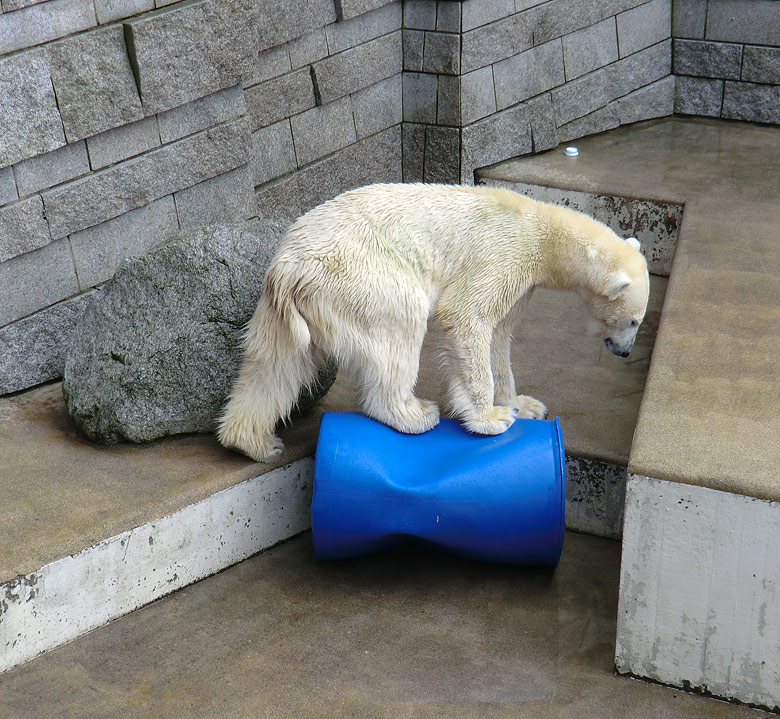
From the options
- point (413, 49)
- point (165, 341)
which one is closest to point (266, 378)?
point (165, 341)

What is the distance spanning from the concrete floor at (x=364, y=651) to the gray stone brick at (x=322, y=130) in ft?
8.11

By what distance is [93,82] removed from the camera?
12.7 ft

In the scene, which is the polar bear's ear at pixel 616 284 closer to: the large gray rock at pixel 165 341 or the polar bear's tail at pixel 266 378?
the polar bear's tail at pixel 266 378

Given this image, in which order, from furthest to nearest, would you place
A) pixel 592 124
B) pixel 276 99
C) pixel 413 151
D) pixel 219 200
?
pixel 592 124, pixel 413 151, pixel 276 99, pixel 219 200

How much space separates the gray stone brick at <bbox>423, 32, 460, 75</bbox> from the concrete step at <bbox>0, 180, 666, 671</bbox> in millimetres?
2233

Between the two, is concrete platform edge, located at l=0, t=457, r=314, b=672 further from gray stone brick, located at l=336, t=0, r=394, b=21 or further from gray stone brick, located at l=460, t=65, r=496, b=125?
gray stone brick, located at l=460, t=65, r=496, b=125

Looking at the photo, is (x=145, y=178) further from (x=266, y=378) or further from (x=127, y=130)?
(x=266, y=378)

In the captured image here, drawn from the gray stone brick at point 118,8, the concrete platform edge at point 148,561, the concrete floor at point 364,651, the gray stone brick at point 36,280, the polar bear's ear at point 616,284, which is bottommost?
the concrete floor at point 364,651

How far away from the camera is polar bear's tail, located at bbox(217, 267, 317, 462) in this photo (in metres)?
3.24

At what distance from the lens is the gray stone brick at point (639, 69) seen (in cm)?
672

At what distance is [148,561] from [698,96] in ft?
18.8

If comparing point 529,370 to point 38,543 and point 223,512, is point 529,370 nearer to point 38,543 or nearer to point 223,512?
point 223,512

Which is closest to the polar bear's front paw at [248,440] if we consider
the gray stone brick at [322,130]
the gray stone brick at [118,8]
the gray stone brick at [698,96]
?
the gray stone brick at [118,8]

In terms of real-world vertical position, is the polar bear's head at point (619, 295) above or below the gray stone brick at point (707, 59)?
above
